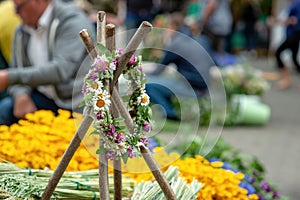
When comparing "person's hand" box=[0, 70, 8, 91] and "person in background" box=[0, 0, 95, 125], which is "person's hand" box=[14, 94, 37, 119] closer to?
"person in background" box=[0, 0, 95, 125]

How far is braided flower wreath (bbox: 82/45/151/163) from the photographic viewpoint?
6.83 feet

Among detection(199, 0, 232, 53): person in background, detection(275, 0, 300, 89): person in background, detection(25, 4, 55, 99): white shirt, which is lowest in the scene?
detection(25, 4, 55, 99): white shirt

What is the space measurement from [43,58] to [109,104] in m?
2.12

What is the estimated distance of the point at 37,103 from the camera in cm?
418

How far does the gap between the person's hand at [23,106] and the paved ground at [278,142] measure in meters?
2.15

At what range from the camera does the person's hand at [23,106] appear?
4.18 metres

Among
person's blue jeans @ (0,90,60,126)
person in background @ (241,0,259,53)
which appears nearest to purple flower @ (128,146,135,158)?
person's blue jeans @ (0,90,60,126)

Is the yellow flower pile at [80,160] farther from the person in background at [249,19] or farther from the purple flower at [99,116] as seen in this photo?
the person in background at [249,19]

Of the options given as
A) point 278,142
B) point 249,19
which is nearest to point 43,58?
point 278,142

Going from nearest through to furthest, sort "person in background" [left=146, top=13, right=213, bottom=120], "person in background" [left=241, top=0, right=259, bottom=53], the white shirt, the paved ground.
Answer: the white shirt → the paved ground → "person in background" [left=146, top=13, right=213, bottom=120] → "person in background" [left=241, top=0, right=259, bottom=53]

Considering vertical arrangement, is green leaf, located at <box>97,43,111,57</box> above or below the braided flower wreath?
above

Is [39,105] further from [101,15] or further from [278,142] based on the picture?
[278,142]

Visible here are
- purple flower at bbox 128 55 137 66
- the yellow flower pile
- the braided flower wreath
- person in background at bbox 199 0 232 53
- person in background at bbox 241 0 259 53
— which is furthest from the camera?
person in background at bbox 241 0 259 53

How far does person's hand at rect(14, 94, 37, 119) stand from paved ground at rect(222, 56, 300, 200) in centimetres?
215
